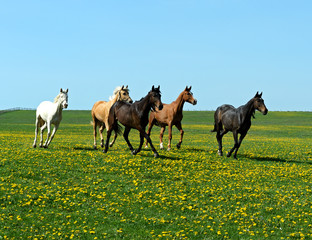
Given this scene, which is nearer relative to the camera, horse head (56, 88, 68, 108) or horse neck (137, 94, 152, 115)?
horse neck (137, 94, 152, 115)

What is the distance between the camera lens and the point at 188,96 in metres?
21.6

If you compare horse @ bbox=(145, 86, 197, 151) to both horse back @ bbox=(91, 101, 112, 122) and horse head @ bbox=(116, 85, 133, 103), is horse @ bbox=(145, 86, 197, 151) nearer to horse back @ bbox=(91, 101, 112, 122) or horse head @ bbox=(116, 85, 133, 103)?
horse head @ bbox=(116, 85, 133, 103)

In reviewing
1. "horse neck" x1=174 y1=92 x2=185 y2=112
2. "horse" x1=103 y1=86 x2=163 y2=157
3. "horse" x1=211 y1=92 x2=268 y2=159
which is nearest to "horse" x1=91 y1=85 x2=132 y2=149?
"horse" x1=103 y1=86 x2=163 y2=157

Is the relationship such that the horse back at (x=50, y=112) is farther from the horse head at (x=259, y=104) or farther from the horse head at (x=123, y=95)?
the horse head at (x=259, y=104)

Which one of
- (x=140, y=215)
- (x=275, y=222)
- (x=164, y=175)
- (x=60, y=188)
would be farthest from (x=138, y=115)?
(x=275, y=222)

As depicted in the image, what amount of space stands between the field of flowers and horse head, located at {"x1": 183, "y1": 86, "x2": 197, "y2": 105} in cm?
475

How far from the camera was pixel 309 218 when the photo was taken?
34.5 ft

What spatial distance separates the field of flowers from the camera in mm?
9312

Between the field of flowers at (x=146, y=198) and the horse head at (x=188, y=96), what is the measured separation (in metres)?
4.75

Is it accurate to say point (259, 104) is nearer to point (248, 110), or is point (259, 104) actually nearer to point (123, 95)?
point (248, 110)

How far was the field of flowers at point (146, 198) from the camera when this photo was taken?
→ 30.6 ft

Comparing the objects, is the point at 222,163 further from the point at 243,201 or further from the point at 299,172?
the point at 243,201

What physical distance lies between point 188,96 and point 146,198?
1091 centimetres

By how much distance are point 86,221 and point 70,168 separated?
219 inches
